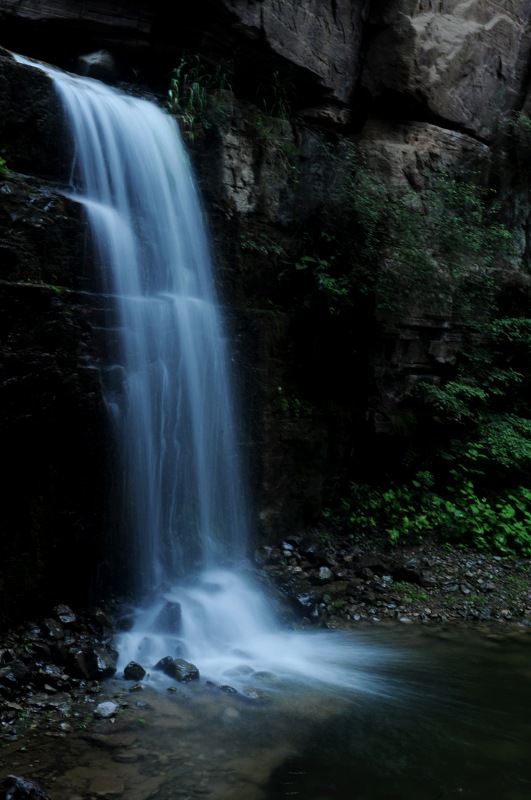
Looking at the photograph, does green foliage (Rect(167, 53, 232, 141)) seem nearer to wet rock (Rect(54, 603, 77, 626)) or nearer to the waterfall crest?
the waterfall crest

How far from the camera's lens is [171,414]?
6.28m

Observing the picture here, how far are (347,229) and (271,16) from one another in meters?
2.79

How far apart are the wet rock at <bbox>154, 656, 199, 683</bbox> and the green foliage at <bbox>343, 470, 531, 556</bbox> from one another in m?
3.45

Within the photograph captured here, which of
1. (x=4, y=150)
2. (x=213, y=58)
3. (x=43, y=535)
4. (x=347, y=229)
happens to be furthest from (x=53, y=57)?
(x=43, y=535)

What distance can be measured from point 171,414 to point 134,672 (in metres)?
2.38

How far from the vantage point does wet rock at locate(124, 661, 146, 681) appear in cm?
477

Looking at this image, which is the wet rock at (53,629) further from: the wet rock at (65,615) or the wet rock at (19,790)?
the wet rock at (19,790)

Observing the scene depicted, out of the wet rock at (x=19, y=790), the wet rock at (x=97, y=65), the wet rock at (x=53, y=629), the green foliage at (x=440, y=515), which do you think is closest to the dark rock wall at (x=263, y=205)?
the wet rock at (x=97, y=65)

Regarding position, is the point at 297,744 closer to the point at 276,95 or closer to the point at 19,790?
the point at 19,790

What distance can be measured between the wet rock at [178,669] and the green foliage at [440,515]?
345cm

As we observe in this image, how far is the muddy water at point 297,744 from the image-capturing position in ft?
11.9

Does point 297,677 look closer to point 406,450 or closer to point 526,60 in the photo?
point 406,450

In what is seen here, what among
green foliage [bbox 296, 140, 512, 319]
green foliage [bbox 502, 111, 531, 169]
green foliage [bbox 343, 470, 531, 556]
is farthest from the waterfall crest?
green foliage [bbox 502, 111, 531, 169]

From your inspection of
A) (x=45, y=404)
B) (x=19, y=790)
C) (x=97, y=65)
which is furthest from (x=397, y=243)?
(x=19, y=790)
